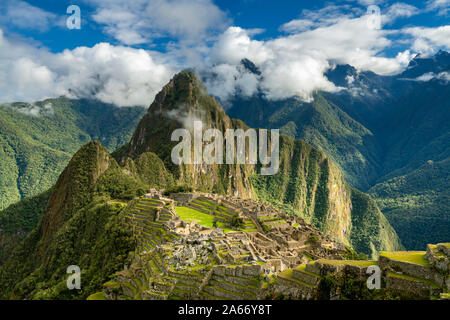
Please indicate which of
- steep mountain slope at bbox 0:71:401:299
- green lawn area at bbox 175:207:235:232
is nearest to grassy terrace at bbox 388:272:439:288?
steep mountain slope at bbox 0:71:401:299

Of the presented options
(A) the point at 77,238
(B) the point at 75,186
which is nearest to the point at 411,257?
(A) the point at 77,238

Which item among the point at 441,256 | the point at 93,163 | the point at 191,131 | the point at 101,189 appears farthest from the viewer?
the point at 191,131

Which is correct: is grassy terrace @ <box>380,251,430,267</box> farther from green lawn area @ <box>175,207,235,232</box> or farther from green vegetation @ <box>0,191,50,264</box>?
green vegetation @ <box>0,191,50,264</box>

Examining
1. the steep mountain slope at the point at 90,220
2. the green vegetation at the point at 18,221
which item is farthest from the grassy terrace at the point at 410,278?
the green vegetation at the point at 18,221

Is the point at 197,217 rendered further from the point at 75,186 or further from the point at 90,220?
the point at 75,186

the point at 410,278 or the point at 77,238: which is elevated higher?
the point at 77,238

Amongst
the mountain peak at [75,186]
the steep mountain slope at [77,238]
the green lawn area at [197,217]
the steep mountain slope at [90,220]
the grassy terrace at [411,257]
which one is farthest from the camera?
the mountain peak at [75,186]

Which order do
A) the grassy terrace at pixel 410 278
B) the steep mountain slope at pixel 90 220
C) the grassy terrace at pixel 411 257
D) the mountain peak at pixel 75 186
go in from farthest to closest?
the mountain peak at pixel 75 186 → the steep mountain slope at pixel 90 220 → the grassy terrace at pixel 411 257 → the grassy terrace at pixel 410 278

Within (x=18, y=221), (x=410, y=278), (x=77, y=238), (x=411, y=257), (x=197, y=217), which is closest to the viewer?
(x=410, y=278)

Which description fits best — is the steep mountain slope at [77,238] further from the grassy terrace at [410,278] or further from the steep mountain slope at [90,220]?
the grassy terrace at [410,278]
